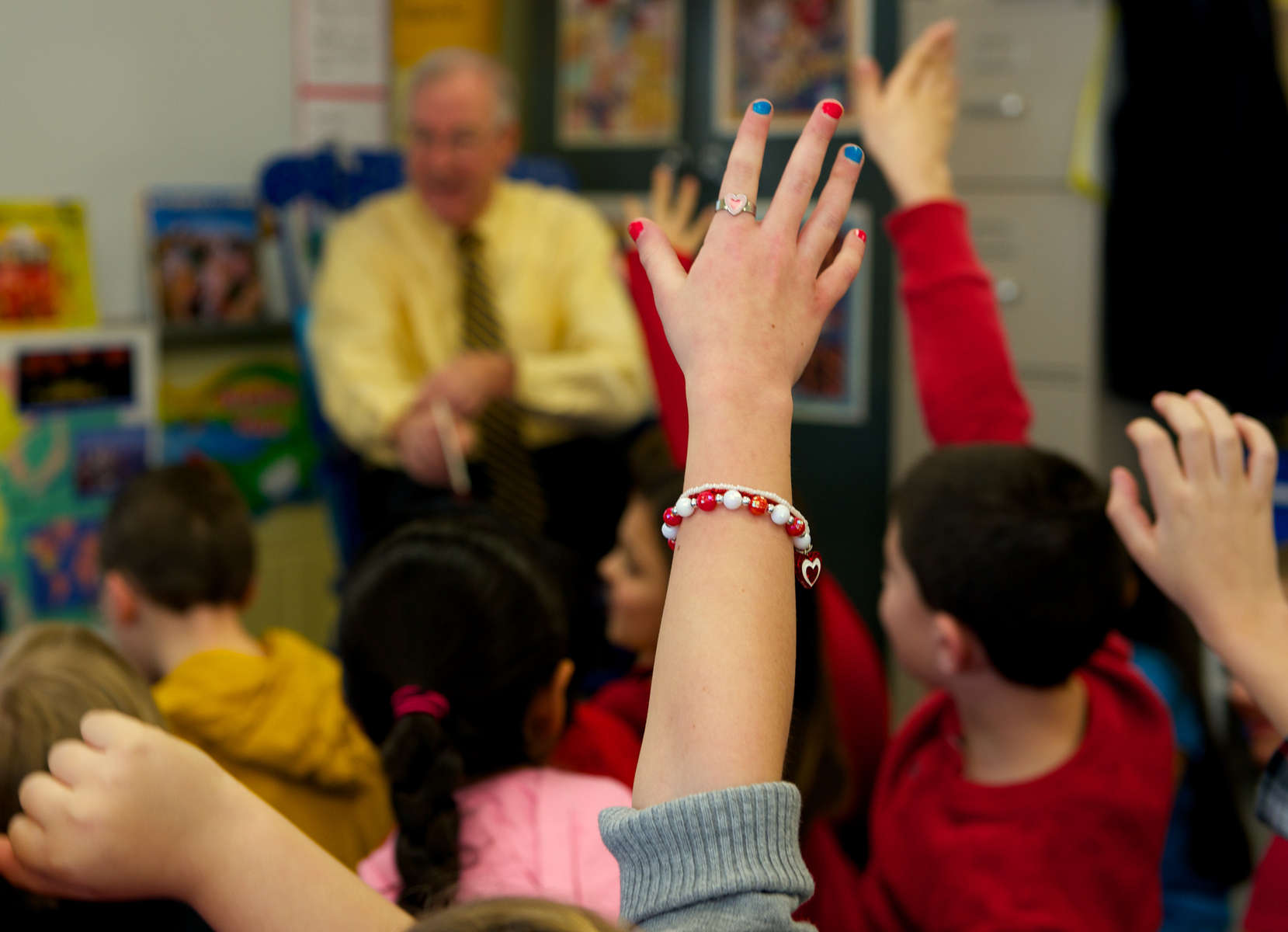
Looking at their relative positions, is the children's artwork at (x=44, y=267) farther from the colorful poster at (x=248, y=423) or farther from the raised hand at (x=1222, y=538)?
the raised hand at (x=1222, y=538)

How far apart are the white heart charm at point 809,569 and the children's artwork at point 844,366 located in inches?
99.8

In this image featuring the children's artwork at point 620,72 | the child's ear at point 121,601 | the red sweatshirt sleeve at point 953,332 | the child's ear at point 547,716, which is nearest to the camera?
the child's ear at point 547,716

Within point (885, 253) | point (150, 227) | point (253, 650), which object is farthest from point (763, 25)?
point (253, 650)

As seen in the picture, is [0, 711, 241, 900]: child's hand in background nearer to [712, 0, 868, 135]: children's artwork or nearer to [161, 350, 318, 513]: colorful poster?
[161, 350, 318, 513]: colorful poster

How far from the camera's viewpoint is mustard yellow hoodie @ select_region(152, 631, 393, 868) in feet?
4.24

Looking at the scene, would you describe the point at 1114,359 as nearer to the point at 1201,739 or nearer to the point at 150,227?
the point at 1201,739

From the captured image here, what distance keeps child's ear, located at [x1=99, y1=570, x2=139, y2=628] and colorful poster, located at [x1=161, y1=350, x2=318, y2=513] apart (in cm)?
135

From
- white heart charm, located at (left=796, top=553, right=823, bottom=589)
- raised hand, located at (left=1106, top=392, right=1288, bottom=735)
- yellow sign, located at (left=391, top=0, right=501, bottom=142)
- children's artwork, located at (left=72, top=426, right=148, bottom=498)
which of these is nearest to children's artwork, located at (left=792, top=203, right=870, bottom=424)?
yellow sign, located at (left=391, top=0, right=501, bottom=142)

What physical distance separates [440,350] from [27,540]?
94 cm

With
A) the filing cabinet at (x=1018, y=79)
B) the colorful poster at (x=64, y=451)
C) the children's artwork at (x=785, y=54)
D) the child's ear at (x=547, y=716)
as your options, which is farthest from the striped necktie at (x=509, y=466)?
the child's ear at (x=547, y=716)

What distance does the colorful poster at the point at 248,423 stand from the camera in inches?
117

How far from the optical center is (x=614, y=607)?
5.25 ft

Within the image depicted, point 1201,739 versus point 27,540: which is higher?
point 27,540

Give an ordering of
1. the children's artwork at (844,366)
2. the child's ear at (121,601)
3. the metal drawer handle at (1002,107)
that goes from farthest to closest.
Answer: the children's artwork at (844,366) → the metal drawer handle at (1002,107) → the child's ear at (121,601)
